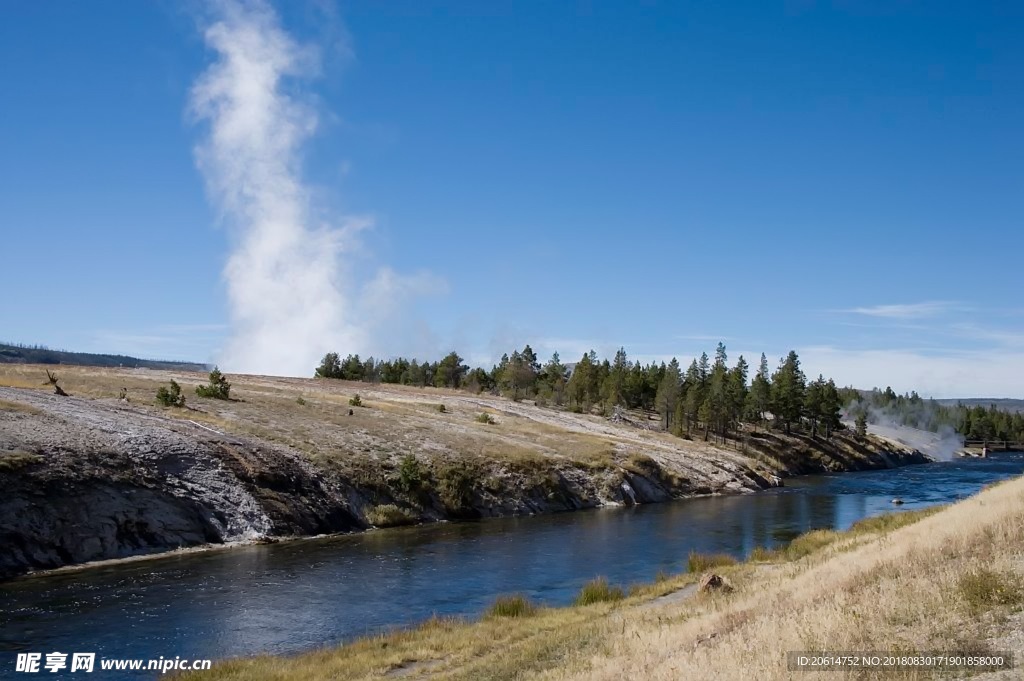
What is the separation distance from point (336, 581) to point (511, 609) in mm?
10162

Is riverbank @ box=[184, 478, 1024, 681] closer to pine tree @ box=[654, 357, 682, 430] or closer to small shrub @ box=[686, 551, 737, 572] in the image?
small shrub @ box=[686, 551, 737, 572]

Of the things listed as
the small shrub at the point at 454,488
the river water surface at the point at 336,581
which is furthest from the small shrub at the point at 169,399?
the small shrub at the point at 454,488

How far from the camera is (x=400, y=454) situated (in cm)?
5612

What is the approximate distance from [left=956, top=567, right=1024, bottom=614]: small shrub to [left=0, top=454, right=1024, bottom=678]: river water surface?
16756mm

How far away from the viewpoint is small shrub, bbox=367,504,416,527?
4700cm

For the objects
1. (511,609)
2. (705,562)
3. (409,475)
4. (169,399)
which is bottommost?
(511,609)

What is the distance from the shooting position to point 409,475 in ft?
169

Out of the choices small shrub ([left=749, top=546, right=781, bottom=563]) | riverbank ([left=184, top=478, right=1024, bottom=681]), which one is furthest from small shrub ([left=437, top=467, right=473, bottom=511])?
riverbank ([left=184, top=478, right=1024, bottom=681])

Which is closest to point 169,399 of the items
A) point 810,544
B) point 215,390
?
point 215,390

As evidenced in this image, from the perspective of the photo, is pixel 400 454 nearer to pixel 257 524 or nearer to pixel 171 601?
pixel 257 524

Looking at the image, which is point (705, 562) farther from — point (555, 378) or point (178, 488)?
point (555, 378)

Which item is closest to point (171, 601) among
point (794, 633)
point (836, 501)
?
point (794, 633)

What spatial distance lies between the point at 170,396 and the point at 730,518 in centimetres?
4412

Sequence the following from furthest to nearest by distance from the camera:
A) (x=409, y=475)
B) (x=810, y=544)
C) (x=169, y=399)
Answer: (x=169, y=399)
(x=409, y=475)
(x=810, y=544)
